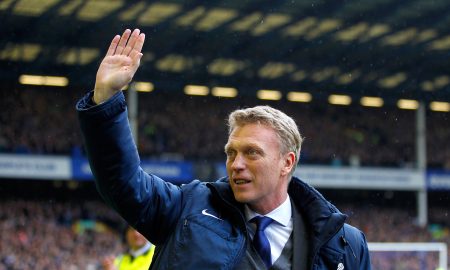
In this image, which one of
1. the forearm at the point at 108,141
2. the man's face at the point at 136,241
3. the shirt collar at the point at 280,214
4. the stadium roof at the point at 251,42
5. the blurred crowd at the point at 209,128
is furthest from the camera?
the blurred crowd at the point at 209,128

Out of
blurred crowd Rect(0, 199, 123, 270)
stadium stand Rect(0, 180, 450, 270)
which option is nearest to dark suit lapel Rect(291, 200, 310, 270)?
stadium stand Rect(0, 180, 450, 270)

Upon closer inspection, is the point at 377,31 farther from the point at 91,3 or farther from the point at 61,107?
the point at 61,107

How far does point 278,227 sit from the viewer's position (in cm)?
266

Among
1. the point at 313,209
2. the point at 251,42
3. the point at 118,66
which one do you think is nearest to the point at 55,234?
the point at 251,42

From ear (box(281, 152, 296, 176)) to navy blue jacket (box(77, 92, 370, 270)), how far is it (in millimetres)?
132

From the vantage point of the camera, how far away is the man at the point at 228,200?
2369 mm

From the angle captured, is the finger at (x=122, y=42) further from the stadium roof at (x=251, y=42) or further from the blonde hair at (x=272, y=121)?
the stadium roof at (x=251, y=42)

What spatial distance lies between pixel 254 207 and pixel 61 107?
78.3ft

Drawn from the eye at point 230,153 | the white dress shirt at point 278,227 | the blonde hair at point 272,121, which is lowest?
the white dress shirt at point 278,227

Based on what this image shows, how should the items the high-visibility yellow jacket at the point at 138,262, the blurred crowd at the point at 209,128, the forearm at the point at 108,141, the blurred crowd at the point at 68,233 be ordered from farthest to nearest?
1. the blurred crowd at the point at 209,128
2. the blurred crowd at the point at 68,233
3. the high-visibility yellow jacket at the point at 138,262
4. the forearm at the point at 108,141

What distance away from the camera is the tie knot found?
102 inches

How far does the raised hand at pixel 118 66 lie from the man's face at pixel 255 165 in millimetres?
388

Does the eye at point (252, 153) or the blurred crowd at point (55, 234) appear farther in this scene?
the blurred crowd at point (55, 234)

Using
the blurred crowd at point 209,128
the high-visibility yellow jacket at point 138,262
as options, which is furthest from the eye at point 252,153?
the blurred crowd at point 209,128
